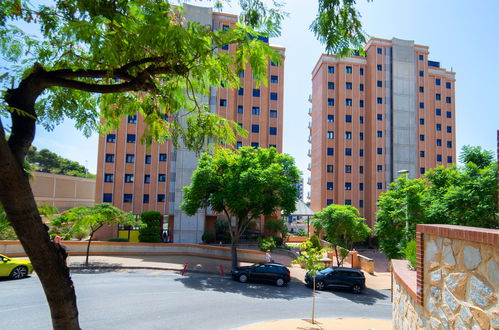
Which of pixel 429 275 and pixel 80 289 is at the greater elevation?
pixel 429 275

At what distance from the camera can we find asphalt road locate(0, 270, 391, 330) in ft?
33.9

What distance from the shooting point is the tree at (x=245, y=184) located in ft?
62.1

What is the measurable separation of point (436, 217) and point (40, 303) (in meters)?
18.5

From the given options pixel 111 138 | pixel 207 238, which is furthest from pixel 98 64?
pixel 111 138

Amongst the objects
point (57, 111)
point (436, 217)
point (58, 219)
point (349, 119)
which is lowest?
point (58, 219)

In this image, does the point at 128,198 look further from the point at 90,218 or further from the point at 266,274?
the point at 266,274

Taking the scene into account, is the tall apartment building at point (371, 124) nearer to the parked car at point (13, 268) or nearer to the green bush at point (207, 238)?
the green bush at point (207, 238)

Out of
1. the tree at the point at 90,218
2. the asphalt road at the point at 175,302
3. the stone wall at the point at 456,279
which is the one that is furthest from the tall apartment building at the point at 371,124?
the stone wall at the point at 456,279

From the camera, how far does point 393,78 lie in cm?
4481

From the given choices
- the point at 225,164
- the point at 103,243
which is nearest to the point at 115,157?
the point at 103,243

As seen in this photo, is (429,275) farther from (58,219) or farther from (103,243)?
(103,243)

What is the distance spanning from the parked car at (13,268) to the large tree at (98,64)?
14.1 metres

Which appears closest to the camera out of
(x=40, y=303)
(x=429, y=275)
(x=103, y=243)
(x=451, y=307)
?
(x=451, y=307)

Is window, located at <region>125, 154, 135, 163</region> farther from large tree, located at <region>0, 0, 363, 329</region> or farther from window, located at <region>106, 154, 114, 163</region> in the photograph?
large tree, located at <region>0, 0, 363, 329</region>
